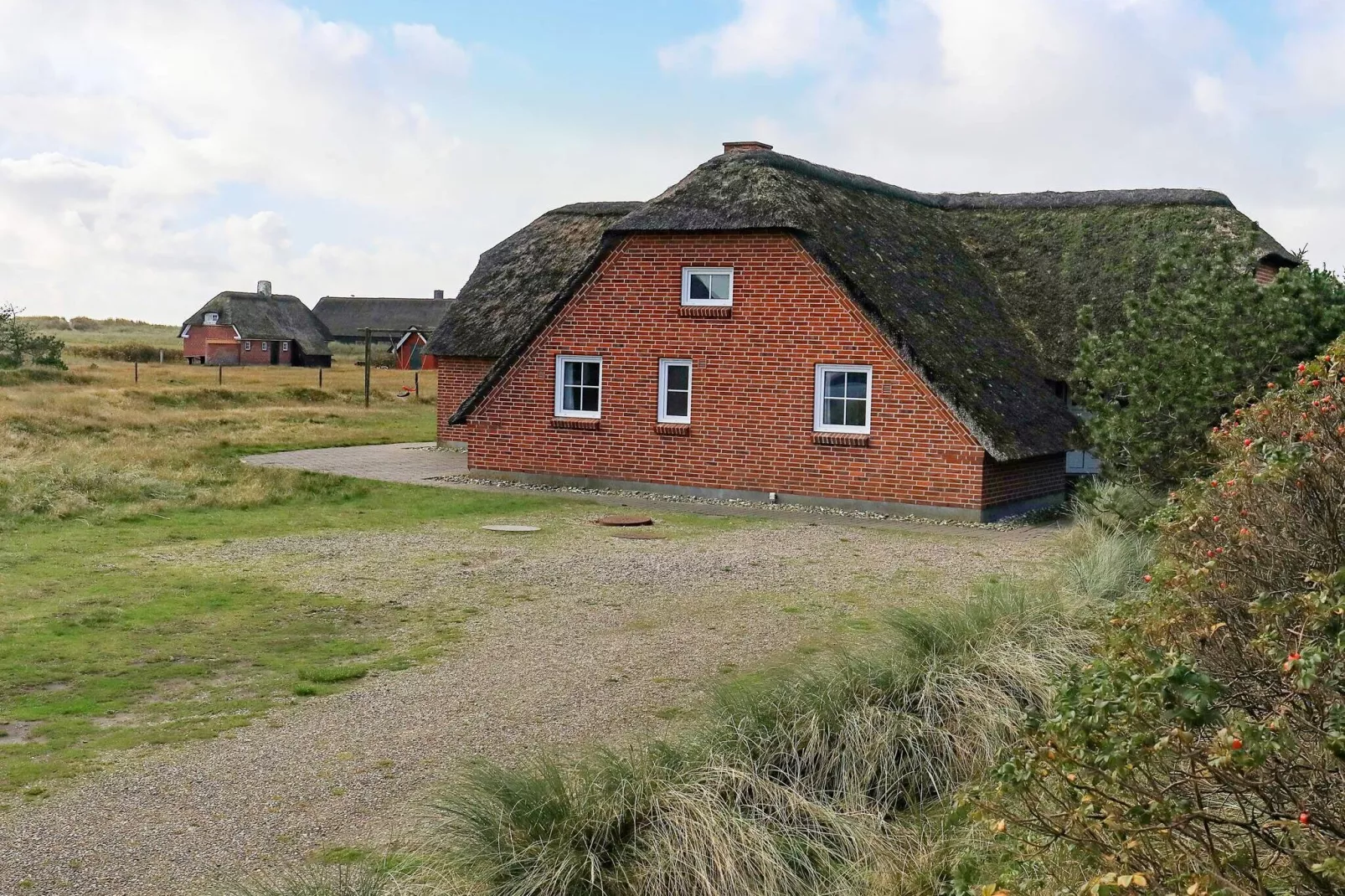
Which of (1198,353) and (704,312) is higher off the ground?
(704,312)

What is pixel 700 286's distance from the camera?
76.4ft

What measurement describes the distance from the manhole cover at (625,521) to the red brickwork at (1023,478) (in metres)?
5.40

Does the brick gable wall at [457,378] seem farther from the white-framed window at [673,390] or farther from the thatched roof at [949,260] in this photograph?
the white-framed window at [673,390]

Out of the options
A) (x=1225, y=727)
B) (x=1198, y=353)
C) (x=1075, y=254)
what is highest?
(x=1075, y=254)

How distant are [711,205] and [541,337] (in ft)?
13.6

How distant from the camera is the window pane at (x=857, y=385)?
21.9 metres

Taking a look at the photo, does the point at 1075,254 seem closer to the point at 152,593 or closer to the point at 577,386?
the point at 577,386

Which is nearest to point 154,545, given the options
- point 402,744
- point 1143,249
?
point 402,744

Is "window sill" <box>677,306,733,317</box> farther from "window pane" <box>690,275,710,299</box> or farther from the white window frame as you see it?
the white window frame

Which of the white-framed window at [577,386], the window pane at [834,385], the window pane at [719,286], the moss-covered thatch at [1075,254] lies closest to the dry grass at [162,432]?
the white-framed window at [577,386]

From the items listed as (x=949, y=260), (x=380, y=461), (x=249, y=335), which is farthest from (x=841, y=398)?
(x=249, y=335)

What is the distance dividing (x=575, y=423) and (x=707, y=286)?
3.54m

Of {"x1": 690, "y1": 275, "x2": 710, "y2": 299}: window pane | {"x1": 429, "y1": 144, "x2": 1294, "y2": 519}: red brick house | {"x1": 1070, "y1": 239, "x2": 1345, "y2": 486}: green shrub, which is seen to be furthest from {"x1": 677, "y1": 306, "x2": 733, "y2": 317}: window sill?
{"x1": 1070, "y1": 239, "x2": 1345, "y2": 486}: green shrub

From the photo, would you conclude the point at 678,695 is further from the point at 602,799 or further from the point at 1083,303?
the point at 1083,303
